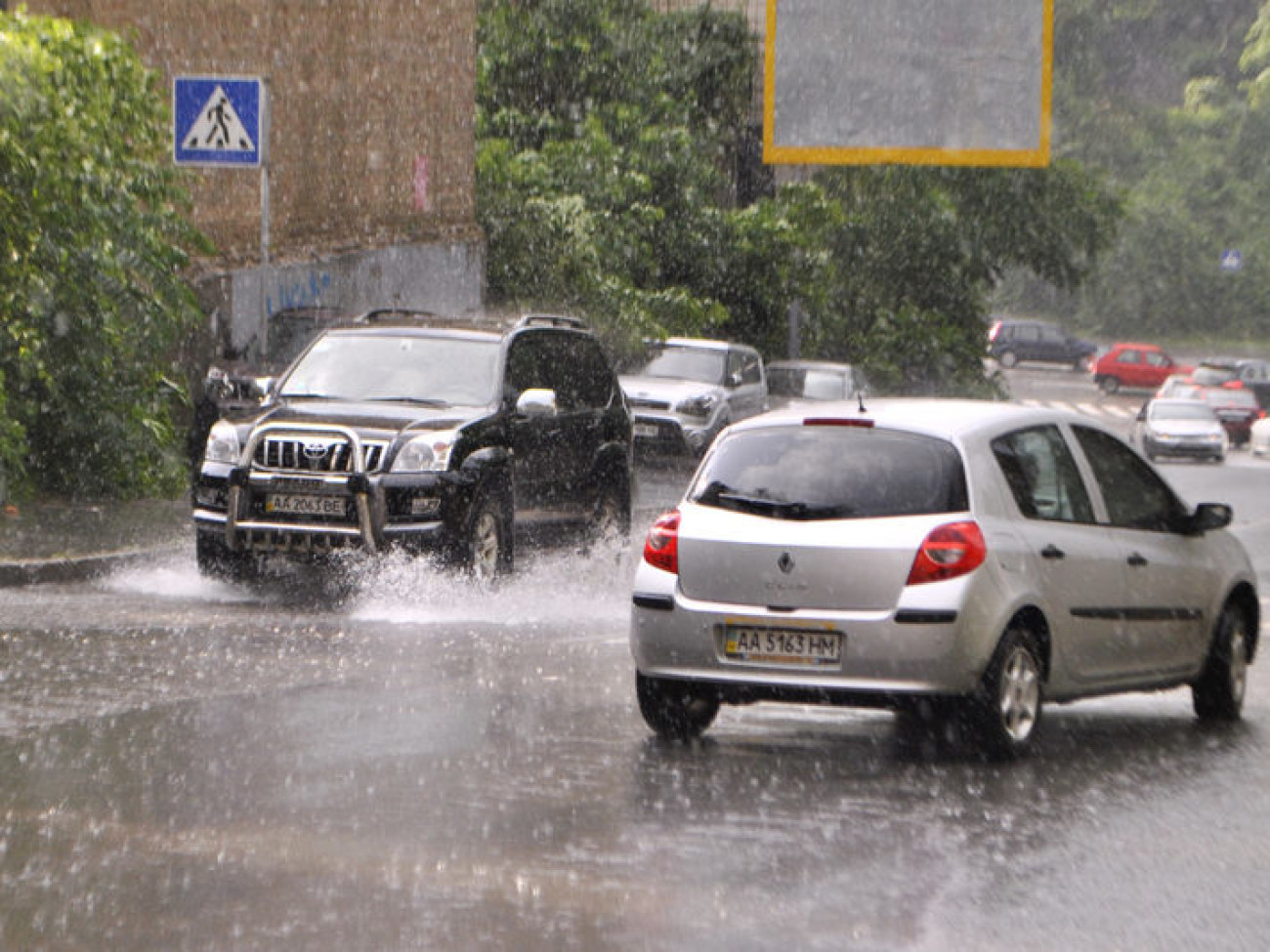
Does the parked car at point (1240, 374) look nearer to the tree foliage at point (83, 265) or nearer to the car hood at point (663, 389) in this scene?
the car hood at point (663, 389)

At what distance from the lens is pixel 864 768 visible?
354 inches

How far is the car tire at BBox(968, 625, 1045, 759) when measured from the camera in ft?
29.4

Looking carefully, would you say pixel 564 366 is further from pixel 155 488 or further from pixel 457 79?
pixel 457 79

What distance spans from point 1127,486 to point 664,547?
7.23ft

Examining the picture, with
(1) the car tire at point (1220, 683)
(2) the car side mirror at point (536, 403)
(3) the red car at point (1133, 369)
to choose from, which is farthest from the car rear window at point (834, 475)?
(3) the red car at point (1133, 369)

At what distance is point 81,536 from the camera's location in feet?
56.0

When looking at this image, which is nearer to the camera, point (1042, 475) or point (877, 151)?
point (1042, 475)

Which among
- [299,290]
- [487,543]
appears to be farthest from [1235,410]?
[487,543]

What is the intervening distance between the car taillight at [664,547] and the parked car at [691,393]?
19.0 meters

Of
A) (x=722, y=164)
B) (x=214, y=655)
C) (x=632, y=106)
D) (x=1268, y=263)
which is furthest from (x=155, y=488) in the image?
(x=1268, y=263)

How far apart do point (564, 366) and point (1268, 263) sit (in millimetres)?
76043

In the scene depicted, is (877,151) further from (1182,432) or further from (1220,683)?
(1220,683)

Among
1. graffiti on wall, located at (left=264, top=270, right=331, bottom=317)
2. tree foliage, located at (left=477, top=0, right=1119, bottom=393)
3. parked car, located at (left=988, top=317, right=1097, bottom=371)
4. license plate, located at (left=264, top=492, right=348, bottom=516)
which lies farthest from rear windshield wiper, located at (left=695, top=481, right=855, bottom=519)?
parked car, located at (left=988, top=317, right=1097, bottom=371)

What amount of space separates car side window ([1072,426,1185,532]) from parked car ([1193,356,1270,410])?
58.0 metres
